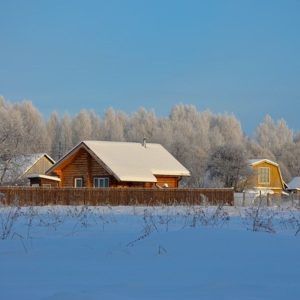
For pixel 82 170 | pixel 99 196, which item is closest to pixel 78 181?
pixel 82 170

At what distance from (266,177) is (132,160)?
26.6 m

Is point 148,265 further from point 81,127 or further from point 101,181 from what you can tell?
point 81,127

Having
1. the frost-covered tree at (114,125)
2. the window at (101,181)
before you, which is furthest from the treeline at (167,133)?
the window at (101,181)

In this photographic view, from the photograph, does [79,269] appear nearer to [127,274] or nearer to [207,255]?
[127,274]

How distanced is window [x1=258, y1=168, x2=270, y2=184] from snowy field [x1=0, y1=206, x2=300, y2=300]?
2232 inches

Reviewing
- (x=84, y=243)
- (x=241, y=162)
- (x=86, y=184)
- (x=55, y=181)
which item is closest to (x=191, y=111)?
(x=241, y=162)

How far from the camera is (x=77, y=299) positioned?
4.75 meters

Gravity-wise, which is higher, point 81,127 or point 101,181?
point 81,127

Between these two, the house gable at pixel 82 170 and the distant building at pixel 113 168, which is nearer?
the distant building at pixel 113 168

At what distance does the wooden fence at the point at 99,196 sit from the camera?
3209 cm

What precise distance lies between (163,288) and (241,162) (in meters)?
56.2

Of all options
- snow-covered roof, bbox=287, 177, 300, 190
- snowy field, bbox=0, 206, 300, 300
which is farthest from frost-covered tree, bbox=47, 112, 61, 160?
snowy field, bbox=0, 206, 300, 300

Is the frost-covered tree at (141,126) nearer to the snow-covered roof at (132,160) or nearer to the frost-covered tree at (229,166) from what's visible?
the frost-covered tree at (229,166)

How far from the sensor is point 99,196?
110 ft
